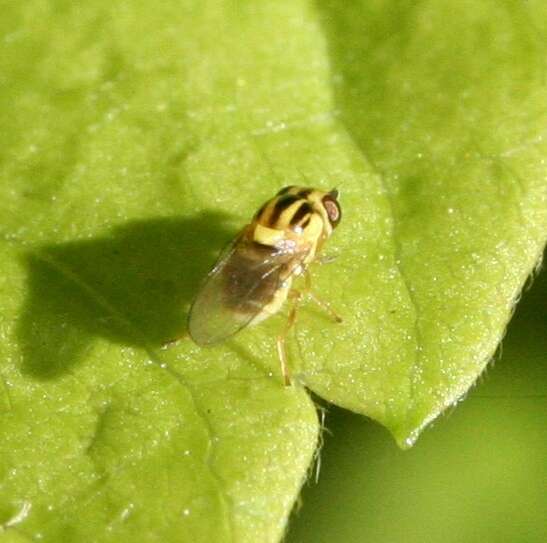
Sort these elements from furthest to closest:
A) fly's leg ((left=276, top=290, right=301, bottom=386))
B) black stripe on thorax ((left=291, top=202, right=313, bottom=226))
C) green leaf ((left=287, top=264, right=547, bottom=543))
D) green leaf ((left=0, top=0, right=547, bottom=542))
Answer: green leaf ((left=287, top=264, right=547, bottom=543)), black stripe on thorax ((left=291, top=202, right=313, bottom=226)), fly's leg ((left=276, top=290, right=301, bottom=386)), green leaf ((left=0, top=0, right=547, bottom=542))

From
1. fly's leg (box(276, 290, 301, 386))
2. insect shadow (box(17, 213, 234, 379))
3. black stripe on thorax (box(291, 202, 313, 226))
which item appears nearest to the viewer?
fly's leg (box(276, 290, 301, 386))

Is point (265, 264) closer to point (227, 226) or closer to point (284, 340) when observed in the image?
point (227, 226)

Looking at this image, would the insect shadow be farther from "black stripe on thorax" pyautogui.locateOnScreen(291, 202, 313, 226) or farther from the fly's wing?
"black stripe on thorax" pyautogui.locateOnScreen(291, 202, 313, 226)

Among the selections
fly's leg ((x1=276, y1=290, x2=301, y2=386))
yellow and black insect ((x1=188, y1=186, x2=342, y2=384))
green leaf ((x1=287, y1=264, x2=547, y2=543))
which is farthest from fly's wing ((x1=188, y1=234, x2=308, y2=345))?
green leaf ((x1=287, y1=264, x2=547, y2=543))

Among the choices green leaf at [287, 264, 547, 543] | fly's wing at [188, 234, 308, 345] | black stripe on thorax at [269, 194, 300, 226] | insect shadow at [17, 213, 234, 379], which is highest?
black stripe on thorax at [269, 194, 300, 226]

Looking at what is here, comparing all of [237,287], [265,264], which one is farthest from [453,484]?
[237,287]

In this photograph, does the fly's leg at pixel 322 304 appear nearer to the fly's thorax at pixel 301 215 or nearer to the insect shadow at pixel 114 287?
the fly's thorax at pixel 301 215
